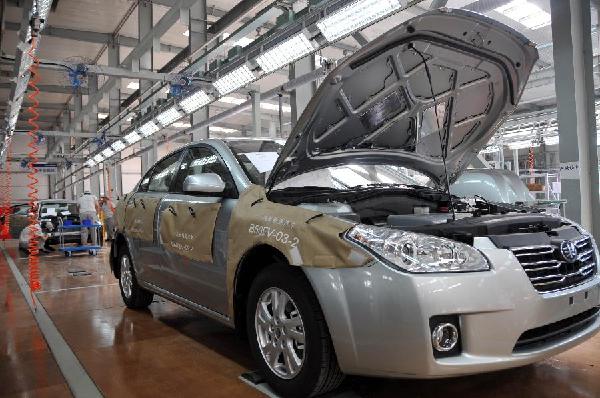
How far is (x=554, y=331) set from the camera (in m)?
2.09

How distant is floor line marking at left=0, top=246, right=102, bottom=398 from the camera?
2.58m

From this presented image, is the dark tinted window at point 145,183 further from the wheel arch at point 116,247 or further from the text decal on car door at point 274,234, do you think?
the text decal on car door at point 274,234

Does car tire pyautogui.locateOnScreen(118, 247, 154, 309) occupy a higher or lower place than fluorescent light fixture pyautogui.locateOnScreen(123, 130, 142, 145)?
lower

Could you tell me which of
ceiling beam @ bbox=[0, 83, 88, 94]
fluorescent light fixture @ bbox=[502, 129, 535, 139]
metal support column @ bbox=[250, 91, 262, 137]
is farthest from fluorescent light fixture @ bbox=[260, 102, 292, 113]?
fluorescent light fixture @ bbox=[502, 129, 535, 139]

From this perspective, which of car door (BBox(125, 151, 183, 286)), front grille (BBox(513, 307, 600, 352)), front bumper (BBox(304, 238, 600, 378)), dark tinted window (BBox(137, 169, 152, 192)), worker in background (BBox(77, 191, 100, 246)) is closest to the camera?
front bumper (BBox(304, 238, 600, 378))

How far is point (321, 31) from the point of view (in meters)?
5.13

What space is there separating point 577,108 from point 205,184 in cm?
436

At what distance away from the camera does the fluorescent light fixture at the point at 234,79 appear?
6.65 metres

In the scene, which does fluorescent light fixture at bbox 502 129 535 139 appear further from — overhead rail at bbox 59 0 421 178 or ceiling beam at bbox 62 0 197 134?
ceiling beam at bbox 62 0 197 134

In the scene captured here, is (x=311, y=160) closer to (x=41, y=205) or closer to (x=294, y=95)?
(x=294, y=95)

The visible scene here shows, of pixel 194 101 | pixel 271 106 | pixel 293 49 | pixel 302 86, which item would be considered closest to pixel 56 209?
pixel 194 101

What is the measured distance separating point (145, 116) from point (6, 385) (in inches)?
332

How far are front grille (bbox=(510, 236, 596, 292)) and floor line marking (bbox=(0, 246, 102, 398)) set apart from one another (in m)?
2.24

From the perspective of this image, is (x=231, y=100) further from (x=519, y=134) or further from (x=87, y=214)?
(x=519, y=134)
